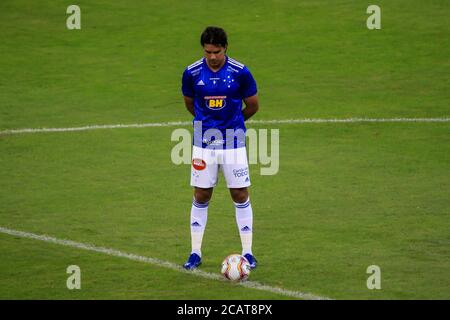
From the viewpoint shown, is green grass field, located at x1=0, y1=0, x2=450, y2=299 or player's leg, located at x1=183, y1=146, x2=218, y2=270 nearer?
player's leg, located at x1=183, y1=146, x2=218, y2=270

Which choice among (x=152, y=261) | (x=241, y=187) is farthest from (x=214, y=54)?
(x=152, y=261)

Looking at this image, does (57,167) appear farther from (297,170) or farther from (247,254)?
(247,254)

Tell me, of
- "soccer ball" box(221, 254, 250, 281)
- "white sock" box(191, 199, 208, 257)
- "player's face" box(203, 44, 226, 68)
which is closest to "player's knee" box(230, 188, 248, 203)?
"white sock" box(191, 199, 208, 257)

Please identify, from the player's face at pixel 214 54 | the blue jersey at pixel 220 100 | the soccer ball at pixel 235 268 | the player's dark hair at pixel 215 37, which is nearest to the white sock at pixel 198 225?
the soccer ball at pixel 235 268

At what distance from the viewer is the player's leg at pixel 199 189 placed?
11.2 m

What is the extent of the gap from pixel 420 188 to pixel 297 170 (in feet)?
7.37

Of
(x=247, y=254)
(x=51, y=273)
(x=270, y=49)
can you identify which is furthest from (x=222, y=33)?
(x=270, y=49)

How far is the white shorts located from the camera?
11102mm

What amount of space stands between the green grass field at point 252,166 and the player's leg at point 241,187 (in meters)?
0.36

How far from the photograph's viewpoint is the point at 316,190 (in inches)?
588

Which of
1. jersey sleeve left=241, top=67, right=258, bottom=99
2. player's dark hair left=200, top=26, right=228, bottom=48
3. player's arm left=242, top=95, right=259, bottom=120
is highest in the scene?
player's dark hair left=200, top=26, right=228, bottom=48

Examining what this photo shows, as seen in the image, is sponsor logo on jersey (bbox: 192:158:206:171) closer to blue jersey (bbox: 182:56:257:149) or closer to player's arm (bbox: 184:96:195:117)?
blue jersey (bbox: 182:56:257:149)

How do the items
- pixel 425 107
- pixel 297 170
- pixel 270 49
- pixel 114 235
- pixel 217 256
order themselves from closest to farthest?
A: pixel 217 256, pixel 114 235, pixel 297 170, pixel 425 107, pixel 270 49

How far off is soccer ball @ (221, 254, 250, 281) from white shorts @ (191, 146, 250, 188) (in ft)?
2.91
